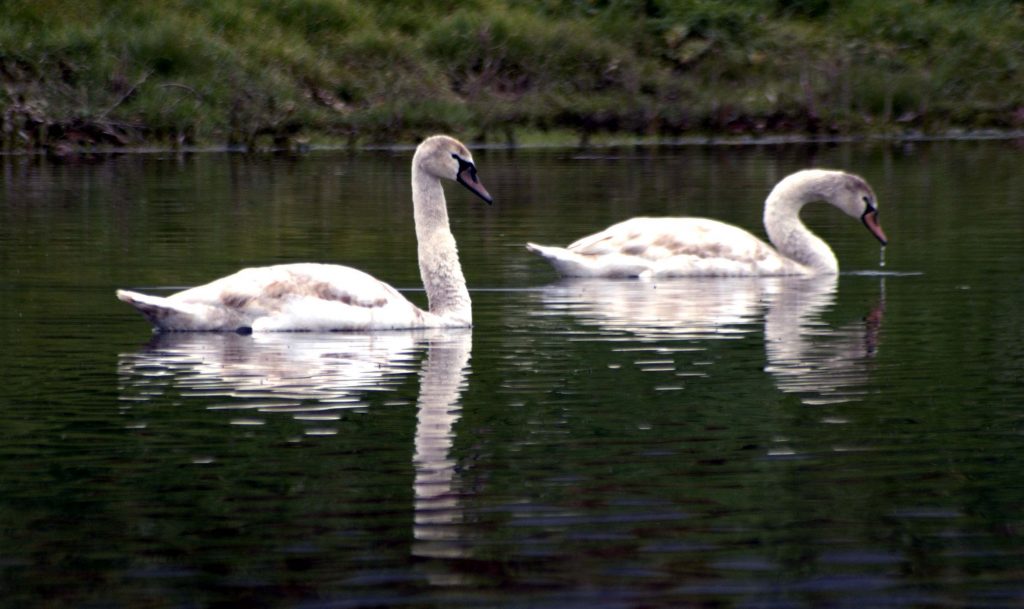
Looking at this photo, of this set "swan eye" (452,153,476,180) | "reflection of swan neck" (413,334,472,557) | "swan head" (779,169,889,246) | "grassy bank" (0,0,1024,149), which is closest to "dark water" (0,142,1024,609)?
"reflection of swan neck" (413,334,472,557)

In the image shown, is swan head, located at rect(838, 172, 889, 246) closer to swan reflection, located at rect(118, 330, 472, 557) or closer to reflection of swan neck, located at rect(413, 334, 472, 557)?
swan reflection, located at rect(118, 330, 472, 557)

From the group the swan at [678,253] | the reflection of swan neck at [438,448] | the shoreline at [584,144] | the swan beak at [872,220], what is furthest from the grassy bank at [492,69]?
the reflection of swan neck at [438,448]

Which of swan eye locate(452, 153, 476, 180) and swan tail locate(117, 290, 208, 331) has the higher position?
swan eye locate(452, 153, 476, 180)

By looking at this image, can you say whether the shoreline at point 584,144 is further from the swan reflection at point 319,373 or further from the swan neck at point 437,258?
the swan reflection at point 319,373

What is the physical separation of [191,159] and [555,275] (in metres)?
16.3

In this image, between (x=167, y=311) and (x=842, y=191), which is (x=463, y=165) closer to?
(x=167, y=311)

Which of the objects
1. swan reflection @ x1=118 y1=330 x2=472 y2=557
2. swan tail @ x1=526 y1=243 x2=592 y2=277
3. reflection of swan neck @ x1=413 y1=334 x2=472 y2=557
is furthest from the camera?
swan tail @ x1=526 y1=243 x2=592 y2=277

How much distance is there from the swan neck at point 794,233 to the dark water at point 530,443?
1.37ft

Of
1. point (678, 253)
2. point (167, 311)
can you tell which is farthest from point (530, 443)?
point (678, 253)

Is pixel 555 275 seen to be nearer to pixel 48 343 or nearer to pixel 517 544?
pixel 48 343

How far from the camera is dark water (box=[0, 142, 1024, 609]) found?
667 cm

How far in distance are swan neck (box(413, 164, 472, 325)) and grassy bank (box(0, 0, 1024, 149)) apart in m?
21.2

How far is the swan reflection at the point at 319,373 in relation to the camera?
9117 millimetres

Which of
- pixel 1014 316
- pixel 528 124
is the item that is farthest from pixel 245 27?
pixel 1014 316
